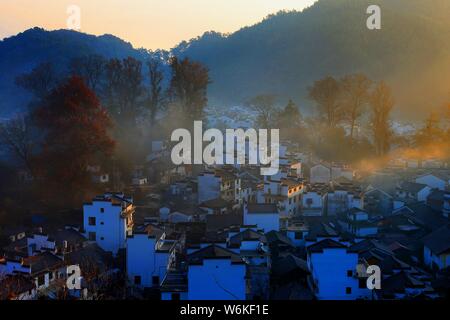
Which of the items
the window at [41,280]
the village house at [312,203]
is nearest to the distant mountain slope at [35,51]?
the village house at [312,203]

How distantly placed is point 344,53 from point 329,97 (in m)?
19.7

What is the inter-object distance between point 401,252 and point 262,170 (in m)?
5.76

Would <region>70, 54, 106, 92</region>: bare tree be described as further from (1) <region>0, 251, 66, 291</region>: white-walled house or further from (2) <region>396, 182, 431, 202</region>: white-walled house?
(2) <region>396, 182, 431, 202</region>: white-walled house

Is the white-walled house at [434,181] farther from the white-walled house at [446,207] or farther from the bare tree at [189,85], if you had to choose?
the bare tree at [189,85]

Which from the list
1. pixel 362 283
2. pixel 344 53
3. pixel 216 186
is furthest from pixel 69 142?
pixel 344 53

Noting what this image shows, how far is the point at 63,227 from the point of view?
12.9 m

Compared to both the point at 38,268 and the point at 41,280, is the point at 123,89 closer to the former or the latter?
the point at 38,268

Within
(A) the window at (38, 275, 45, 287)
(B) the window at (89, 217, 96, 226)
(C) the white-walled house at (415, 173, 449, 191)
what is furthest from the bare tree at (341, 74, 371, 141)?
(A) the window at (38, 275, 45, 287)

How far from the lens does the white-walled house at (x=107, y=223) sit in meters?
12.1

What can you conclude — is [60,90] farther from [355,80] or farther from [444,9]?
[444,9]

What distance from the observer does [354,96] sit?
875 inches

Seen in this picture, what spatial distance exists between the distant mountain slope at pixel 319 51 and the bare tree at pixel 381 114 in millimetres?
15121

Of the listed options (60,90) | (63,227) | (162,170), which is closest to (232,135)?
(162,170)
